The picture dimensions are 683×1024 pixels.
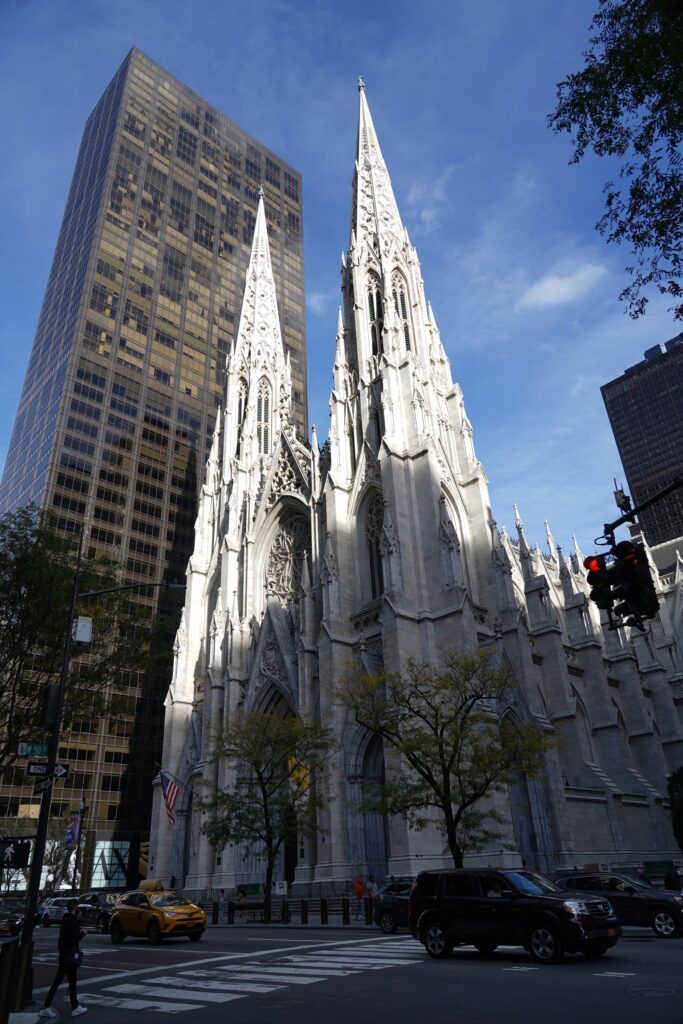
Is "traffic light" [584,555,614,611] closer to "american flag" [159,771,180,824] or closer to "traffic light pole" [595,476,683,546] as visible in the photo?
"traffic light pole" [595,476,683,546]

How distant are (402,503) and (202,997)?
81.9ft

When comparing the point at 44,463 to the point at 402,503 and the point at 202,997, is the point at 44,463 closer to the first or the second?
the point at 402,503

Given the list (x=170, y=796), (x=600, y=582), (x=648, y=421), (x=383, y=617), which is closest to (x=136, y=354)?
(x=170, y=796)

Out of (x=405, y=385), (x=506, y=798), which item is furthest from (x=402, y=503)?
(x=506, y=798)

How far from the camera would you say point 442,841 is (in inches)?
1052

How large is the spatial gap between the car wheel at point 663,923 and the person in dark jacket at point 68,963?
11843 mm

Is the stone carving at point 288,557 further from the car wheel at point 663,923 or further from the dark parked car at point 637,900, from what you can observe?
the car wheel at point 663,923

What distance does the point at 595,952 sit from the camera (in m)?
11.0

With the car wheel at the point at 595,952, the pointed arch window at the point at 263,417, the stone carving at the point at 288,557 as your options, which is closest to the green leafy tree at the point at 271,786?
the stone carving at the point at 288,557

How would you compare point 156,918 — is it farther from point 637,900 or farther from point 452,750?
point 637,900

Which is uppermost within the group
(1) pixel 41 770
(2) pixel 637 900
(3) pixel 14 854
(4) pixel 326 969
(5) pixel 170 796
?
(5) pixel 170 796

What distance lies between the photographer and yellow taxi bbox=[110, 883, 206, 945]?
18453 millimetres

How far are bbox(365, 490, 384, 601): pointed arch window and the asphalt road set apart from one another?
19.9m

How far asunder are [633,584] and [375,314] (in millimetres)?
37672
